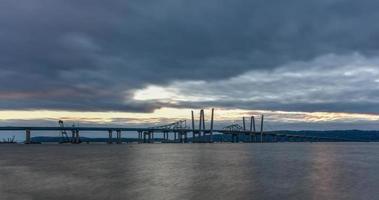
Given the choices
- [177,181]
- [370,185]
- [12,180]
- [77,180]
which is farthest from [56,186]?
[370,185]

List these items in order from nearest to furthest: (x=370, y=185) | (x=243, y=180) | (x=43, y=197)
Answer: (x=43, y=197) < (x=370, y=185) < (x=243, y=180)

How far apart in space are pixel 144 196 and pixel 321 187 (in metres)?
16.6

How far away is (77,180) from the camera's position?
1842 inches

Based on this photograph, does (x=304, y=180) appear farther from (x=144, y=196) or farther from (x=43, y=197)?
(x=43, y=197)

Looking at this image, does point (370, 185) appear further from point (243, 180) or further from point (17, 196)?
point (17, 196)

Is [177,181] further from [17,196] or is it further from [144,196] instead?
[17,196]

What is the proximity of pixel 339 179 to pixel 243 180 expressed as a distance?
10.5 meters

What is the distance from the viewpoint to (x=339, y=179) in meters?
50.6

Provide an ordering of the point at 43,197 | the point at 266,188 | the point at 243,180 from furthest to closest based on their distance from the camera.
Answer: the point at 243,180 → the point at 266,188 → the point at 43,197

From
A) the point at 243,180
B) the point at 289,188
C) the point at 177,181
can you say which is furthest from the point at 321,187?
the point at 177,181

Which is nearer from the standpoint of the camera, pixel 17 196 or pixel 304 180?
pixel 17 196

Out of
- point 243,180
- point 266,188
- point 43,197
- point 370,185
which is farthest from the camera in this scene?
point 243,180

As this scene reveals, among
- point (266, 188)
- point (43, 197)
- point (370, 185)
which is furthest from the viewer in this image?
point (370, 185)

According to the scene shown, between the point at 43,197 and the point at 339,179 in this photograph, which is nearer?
the point at 43,197
